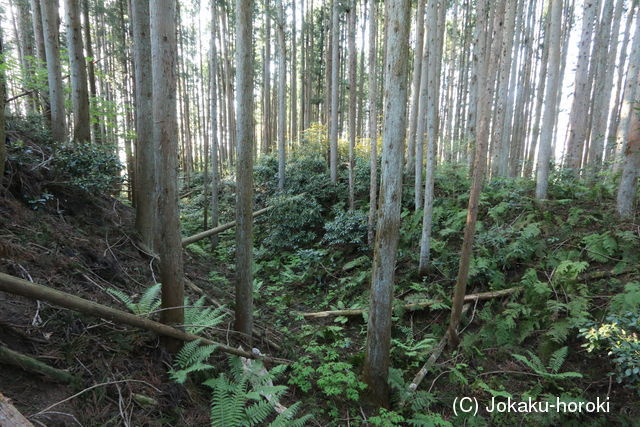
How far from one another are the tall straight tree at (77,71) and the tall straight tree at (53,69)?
1.03ft

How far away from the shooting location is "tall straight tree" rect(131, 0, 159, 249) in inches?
177

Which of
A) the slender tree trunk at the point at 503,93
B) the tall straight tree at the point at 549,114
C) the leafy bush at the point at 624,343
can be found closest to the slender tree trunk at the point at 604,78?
the slender tree trunk at the point at 503,93

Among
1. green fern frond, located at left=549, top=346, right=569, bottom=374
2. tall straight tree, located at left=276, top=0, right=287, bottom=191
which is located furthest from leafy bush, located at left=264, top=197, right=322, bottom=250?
green fern frond, located at left=549, top=346, right=569, bottom=374

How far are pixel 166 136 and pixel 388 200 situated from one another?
249cm

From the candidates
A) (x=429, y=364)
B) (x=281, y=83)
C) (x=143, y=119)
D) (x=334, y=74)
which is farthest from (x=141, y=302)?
(x=281, y=83)

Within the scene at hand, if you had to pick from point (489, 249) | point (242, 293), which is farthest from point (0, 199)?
point (489, 249)

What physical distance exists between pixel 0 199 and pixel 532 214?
9.54m

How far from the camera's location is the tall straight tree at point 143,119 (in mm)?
4488

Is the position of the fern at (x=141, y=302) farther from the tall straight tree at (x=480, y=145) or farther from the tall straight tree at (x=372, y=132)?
the tall straight tree at (x=372, y=132)

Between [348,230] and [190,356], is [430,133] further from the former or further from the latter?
[190,356]

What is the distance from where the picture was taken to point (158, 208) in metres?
3.02

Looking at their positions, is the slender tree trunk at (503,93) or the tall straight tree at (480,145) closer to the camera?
the tall straight tree at (480,145)

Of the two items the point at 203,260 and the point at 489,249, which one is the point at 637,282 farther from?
the point at 203,260

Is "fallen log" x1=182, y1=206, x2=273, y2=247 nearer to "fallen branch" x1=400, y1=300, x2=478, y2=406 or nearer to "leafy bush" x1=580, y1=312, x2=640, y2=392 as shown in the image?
"fallen branch" x1=400, y1=300, x2=478, y2=406
